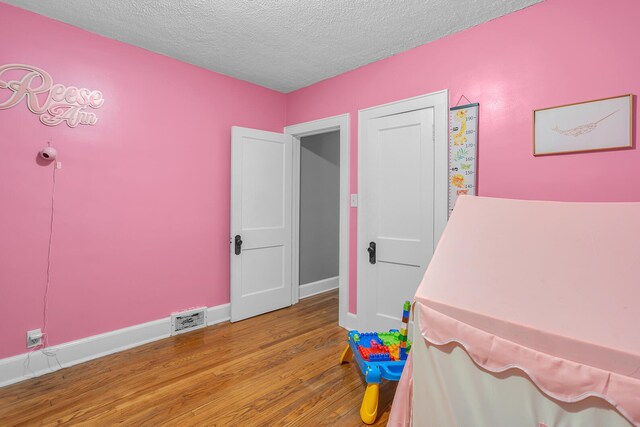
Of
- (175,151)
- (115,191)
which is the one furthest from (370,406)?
(175,151)

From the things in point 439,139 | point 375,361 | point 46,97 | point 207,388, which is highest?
point 46,97

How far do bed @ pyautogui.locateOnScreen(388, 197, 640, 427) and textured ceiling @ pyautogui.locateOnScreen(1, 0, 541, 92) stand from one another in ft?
4.94

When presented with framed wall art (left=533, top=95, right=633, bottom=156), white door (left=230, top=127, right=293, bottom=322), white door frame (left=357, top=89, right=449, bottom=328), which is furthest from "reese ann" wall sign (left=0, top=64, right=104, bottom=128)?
framed wall art (left=533, top=95, right=633, bottom=156)

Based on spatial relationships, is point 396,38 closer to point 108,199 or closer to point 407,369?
point 407,369

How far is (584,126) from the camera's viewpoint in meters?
1.83

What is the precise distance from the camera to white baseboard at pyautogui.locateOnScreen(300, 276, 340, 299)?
4.00 meters

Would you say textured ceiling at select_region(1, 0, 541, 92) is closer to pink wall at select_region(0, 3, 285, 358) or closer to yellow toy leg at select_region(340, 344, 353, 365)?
pink wall at select_region(0, 3, 285, 358)

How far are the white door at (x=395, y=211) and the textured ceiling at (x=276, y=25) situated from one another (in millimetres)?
613

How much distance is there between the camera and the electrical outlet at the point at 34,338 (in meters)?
2.18

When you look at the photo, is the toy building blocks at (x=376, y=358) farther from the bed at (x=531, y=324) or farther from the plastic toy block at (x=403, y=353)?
the bed at (x=531, y=324)

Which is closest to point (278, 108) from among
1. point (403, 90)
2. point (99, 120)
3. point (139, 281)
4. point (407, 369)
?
point (403, 90)

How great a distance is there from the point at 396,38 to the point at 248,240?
228 centimetres

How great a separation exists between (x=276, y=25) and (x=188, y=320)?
2644mm

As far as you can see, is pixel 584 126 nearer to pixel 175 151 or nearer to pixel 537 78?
pixel 537 78
